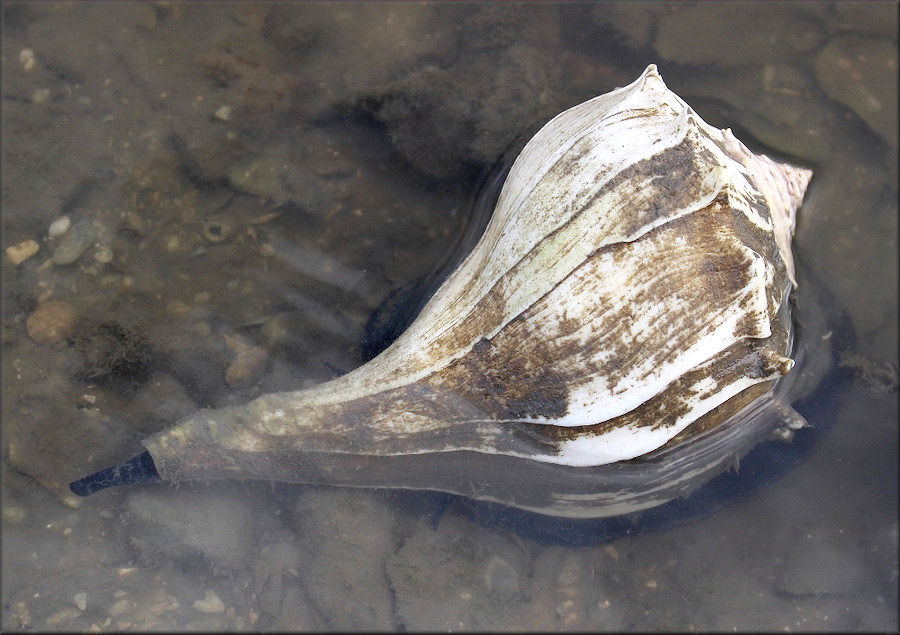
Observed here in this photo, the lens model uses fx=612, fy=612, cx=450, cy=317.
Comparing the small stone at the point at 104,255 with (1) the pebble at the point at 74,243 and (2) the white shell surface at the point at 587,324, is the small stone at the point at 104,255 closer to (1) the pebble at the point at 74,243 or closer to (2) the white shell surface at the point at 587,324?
(1) the pebble at the point at 74,243

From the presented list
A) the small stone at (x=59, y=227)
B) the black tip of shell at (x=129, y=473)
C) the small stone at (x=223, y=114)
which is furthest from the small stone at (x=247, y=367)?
the small stone at (x=223, y=114)

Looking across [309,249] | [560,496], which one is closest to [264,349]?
[309,249]

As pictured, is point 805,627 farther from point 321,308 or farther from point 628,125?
point 321,308

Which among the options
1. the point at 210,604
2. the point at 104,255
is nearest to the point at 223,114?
the point at 104,255

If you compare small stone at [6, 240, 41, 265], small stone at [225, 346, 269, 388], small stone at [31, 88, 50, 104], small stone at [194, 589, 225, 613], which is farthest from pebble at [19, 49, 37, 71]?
small stone at [194, 589, 225, 613]

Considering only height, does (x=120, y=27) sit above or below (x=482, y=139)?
above
